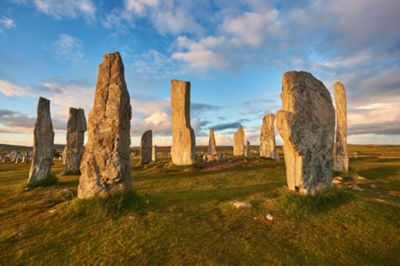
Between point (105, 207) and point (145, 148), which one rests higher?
point (145, 148)

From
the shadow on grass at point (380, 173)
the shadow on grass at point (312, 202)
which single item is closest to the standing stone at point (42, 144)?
the shadow on grass at point (312, 202)

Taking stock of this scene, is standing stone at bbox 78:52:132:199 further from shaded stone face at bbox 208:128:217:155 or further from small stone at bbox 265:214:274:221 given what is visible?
shaded stone face at bbox 208:128:217:155

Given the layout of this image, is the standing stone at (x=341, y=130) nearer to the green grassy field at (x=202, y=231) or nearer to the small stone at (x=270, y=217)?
the green grassy field at (x=202, y=231)

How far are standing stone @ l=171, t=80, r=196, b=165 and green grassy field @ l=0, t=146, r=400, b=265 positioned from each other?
33.3ft

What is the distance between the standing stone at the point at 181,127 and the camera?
2094cm

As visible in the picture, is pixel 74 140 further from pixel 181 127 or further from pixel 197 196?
pixel 197 196

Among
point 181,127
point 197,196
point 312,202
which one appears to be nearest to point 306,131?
point 312,202

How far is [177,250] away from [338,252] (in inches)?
153

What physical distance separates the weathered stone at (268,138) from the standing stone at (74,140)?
20.5 meters

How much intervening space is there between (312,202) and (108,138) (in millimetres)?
7543

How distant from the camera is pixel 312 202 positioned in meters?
8.45

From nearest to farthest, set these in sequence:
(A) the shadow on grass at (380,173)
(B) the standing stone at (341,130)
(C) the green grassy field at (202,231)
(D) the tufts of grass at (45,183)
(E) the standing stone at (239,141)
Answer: (C) the green grassy field at (202,231) < (D) the tufts of grass at (45,183) < (A) the shadow on grass at (380,173) < (B) the standing stone at (341,130) < (E) the standing stone at (239,141)

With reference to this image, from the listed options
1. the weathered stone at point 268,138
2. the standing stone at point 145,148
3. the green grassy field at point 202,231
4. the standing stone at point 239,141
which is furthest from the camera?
the standing stone at point 239,141

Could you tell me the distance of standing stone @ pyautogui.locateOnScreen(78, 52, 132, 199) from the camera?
8.84 meters
